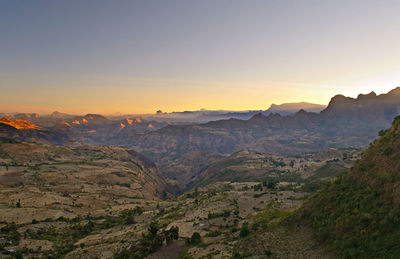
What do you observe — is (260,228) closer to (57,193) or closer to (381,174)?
(381,174)

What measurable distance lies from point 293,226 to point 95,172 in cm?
16330

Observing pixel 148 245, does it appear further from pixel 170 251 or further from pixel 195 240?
pixel 195 240

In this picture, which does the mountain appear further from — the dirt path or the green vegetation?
the green vegetation

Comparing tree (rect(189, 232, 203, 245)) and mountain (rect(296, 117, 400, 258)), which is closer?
mountain (rect(296, 117, 400, 258))

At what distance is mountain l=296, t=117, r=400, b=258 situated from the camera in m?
26.2

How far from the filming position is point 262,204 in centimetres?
7250

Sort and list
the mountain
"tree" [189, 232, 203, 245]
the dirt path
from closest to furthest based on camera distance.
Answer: the mountain
the dirt path
"tree" [189, 232, 203, 245]

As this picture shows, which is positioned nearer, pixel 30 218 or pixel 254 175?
pixel 30 218

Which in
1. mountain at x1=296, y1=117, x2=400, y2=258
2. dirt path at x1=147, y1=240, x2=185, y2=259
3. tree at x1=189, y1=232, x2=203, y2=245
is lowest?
dirt path at x1=147, y1=240, x2=185, y2=259

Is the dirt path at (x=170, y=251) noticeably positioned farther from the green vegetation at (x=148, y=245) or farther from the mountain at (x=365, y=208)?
the mountain at (x=365, y=208)

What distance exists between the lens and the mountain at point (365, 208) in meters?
26.2

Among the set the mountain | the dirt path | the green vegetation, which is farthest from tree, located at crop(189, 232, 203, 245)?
the mountain

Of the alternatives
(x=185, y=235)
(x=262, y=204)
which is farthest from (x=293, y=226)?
(x=262, y=204)

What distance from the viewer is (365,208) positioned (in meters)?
31.3
